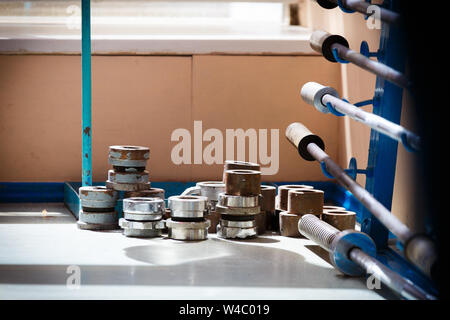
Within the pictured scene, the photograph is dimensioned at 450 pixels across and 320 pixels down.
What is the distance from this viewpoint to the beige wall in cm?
Result: 498

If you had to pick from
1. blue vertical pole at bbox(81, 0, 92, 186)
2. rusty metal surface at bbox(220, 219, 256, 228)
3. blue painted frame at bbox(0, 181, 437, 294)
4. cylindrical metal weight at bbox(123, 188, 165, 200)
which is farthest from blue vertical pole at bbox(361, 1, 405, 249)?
blue vertical pole at bbox(81, 0, 92, 186)

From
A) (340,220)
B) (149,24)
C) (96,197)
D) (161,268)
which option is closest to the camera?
(161,268)

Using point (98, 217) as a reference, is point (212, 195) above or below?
above

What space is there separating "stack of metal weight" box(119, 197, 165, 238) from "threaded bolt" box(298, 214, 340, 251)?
0.80 metres

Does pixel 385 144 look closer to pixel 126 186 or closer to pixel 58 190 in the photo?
pixel 126 186

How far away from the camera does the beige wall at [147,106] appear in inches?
196

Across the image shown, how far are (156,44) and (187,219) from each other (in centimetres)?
177

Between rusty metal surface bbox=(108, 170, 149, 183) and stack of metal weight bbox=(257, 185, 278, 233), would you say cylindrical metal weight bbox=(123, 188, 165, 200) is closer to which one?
rusty metal surface bbox=(108, 170, 149, 183)

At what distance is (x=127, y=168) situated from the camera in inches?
157

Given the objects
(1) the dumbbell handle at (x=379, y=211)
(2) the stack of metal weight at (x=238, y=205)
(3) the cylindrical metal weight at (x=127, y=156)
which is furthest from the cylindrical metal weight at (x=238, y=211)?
(3) the cylindrical metal weight at (x=127, y=156)

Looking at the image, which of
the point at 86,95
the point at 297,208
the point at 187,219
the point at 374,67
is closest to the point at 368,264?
the point at 374,67

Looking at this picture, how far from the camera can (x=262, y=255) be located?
11.1 feet

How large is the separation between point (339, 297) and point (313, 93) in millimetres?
1071

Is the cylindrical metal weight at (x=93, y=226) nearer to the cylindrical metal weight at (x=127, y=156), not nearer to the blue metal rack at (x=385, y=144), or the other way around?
the cylindrical metal weight at (x=127, y=156)
